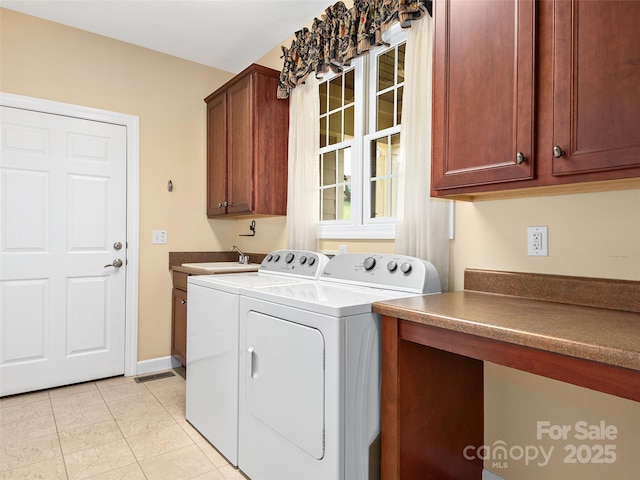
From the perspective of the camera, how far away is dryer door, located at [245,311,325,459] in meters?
1.41

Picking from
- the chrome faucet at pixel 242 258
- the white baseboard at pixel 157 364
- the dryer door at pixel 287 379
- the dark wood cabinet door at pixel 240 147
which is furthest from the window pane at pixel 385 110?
the white baseboard at pixel 157 364

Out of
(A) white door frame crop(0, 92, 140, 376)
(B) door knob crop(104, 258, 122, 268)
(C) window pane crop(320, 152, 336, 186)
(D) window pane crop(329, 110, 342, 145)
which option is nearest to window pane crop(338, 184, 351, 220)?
(C) window pane crop(320, 152, 336, 186)

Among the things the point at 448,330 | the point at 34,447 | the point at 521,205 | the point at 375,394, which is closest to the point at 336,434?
the point at 375,394

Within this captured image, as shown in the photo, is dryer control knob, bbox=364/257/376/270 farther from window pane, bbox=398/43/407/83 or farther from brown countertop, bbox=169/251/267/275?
brown countertop, bbox=169/251/267/275

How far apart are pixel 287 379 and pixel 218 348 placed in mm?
611

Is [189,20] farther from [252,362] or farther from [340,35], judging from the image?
[252,362]

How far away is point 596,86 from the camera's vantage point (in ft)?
3.66

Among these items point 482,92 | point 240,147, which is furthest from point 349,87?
point 482,92

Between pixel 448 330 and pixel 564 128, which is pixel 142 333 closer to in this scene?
pixel 448 330

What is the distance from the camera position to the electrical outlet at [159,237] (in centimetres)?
327

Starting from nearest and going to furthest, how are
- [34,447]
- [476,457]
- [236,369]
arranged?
[476,457], [236,369], [34,447]

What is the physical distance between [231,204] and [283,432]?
6.49ft

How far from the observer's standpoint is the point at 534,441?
157cm

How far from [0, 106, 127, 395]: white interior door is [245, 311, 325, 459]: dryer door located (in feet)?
6.17
